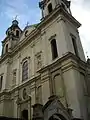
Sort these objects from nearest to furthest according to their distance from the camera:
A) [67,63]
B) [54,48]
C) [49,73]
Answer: [67,63] < [49,73] < [54,48]

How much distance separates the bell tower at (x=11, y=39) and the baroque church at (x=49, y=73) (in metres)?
0.69

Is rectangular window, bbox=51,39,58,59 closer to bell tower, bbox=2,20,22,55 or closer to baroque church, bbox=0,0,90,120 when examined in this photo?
baroque church, bbox=0,0,90,120

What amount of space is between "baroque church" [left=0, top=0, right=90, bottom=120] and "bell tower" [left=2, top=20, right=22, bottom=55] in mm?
687

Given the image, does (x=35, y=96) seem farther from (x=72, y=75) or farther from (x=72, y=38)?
(x=72, y=38)

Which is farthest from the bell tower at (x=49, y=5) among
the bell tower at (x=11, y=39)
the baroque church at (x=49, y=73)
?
the bell tower at (x=11, y=39)

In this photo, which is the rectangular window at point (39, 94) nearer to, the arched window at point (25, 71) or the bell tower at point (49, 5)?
the arched window at point (25, 71)

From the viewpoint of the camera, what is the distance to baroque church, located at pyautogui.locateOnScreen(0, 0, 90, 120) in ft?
40.1

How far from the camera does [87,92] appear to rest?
13898mm

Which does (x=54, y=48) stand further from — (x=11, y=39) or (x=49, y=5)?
(x=11, y=39)

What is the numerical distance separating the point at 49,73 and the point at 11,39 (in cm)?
1161

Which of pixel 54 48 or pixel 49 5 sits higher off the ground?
pixel 49 5

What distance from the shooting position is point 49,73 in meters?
15.0

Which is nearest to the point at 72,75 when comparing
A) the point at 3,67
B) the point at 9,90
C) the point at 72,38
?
the point at 72,38

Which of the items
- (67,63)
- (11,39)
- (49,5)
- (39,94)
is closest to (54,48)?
(67,63)
